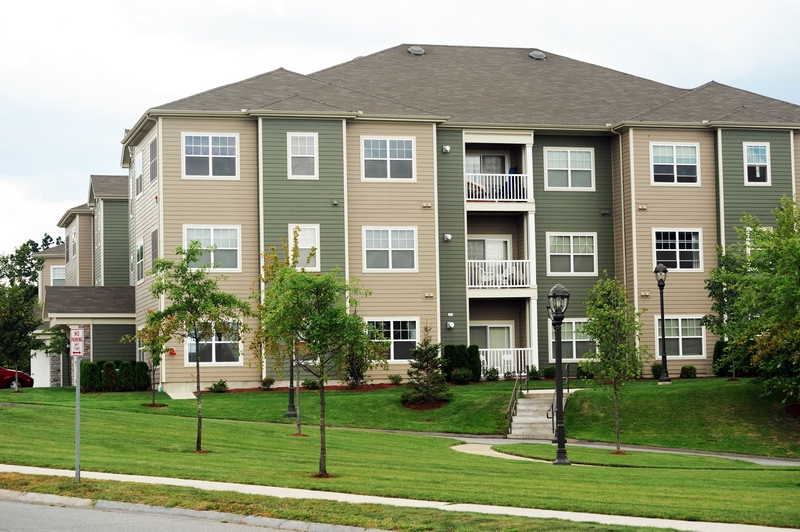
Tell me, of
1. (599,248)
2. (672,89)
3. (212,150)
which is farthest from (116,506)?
(672,89)

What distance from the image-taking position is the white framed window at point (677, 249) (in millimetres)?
39219

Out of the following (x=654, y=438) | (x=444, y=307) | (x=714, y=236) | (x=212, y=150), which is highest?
(x=212, y=150)

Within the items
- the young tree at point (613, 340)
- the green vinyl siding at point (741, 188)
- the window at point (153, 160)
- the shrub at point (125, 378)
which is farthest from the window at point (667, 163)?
the shrub at point (125, 378)

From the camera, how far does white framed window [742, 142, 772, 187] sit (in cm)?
3956

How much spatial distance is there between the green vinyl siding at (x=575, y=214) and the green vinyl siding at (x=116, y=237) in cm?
2051

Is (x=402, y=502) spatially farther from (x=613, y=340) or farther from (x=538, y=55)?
(x=538, y=55)

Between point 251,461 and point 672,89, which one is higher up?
point 672,89

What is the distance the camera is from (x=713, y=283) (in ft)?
120

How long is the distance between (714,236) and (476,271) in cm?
946

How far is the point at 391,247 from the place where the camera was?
122 feet

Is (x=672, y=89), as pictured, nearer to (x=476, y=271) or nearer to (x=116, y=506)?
(x=476, y=271)

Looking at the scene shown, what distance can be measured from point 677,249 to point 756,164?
4.60m

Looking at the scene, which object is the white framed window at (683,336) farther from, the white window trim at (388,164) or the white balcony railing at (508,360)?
the white window trim at (388,164)

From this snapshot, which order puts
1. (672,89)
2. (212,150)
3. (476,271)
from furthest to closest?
(672,89), (476,271), (212,150)
